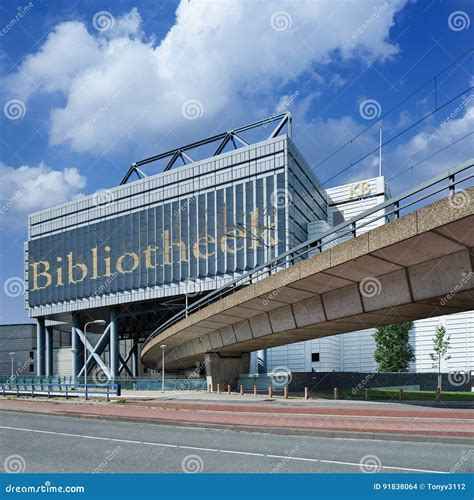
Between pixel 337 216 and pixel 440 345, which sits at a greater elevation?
pixel 337 216

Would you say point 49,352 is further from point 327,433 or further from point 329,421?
point 327,433

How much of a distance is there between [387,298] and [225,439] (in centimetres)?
776

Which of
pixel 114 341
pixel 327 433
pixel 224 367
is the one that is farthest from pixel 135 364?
pixel 327 433

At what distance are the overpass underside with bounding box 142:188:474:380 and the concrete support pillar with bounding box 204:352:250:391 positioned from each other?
860 centimetres

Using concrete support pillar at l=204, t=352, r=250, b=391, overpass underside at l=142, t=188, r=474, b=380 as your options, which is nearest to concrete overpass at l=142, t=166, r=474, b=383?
overpass underside at l=142, t=188, r=474, b=380

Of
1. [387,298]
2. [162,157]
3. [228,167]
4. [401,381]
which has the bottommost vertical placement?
[401,381]

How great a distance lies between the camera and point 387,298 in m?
20.0

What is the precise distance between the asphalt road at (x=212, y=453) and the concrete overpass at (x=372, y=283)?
5392 millimetres

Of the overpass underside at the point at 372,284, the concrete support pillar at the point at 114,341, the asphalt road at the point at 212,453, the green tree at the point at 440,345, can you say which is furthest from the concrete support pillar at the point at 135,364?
the asphalt road at the point at 212,453

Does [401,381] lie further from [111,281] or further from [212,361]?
[111,281]

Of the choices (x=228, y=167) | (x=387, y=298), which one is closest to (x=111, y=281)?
(x=228, y=167)

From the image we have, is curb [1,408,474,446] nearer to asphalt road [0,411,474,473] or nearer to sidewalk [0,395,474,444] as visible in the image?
sidewalk [0,395,474,444]

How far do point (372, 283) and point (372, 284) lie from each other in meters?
0.05

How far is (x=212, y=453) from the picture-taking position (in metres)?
12.9
